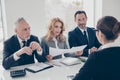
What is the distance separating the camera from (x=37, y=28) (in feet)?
13.4

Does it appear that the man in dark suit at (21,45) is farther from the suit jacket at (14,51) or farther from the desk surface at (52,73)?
the desk surface at (52,73)

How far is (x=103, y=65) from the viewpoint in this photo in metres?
1.66

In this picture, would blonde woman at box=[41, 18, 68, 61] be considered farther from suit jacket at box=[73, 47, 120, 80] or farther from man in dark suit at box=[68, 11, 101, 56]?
suit jacket at box=[73, 47, 120, 80]

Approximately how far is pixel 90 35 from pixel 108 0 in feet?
4.09

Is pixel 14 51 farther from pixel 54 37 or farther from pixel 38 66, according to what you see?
pixel 54 37

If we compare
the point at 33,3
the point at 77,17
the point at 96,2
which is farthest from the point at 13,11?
the point at 96,2

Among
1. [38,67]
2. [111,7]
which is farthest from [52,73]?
[111,7]

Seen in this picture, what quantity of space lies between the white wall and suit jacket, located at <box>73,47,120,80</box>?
2857 millimetres

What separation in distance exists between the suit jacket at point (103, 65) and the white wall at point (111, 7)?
286 cm

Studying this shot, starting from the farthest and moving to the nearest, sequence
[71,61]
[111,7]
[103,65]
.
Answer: [111,7] < [71,61] < [103,65]

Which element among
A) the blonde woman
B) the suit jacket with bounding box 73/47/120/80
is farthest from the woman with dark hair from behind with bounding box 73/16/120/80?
the blonde woman

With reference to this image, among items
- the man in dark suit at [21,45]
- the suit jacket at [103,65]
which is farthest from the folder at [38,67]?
the suit jacket at [103,65]

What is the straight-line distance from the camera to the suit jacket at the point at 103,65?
1.65 meters

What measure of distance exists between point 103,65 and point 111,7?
3.04 metres
